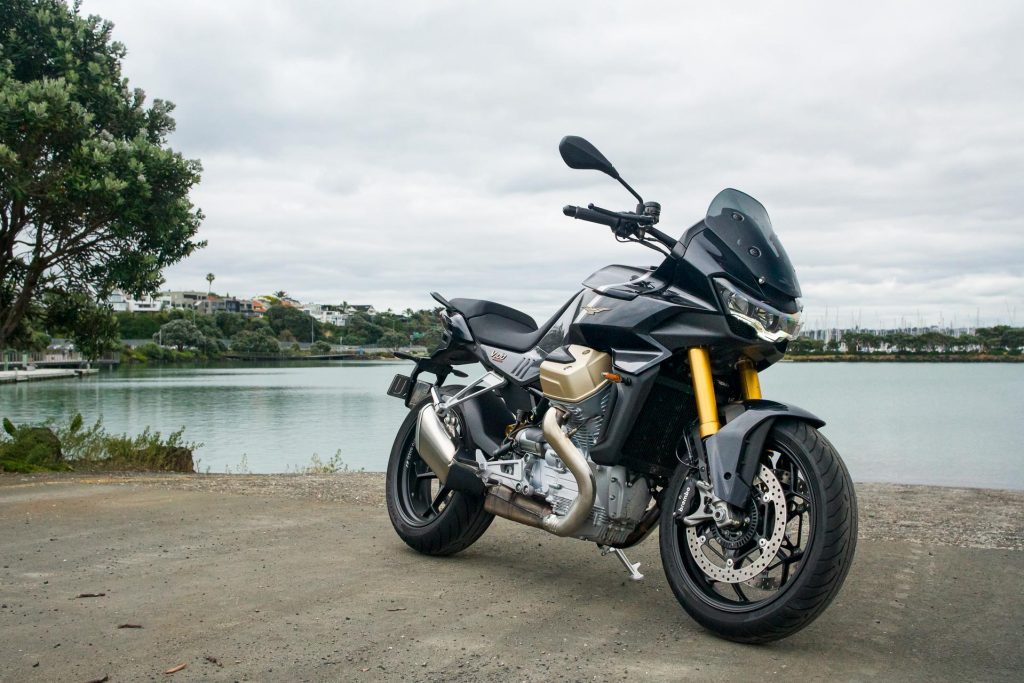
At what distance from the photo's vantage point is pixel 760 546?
11.8 feet

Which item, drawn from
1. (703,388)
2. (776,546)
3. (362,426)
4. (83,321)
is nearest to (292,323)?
(362,426)

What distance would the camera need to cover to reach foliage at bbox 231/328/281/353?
104375mm

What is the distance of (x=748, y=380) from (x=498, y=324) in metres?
1.82

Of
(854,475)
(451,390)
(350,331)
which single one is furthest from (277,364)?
(451,390)

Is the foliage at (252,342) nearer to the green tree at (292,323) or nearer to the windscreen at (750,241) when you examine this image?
the green tree at (292,323)

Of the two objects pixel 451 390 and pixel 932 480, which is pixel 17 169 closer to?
pixel 451 390

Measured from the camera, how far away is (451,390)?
568cm

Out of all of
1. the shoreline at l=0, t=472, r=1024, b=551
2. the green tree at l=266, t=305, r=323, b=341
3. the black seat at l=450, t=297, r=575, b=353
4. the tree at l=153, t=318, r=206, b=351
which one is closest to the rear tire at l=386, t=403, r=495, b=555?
the black seat at l=450, t=297, r=575, b=353

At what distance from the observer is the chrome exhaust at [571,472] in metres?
4.21

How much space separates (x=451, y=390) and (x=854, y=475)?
13.8 meters

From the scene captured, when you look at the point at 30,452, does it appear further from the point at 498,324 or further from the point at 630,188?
the point at 630,188

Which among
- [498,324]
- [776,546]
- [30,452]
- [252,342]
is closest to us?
[776,546]

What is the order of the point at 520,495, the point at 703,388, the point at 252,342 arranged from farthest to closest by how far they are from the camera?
the point at 252,342 < the point at 520,495 < the point at 703,388

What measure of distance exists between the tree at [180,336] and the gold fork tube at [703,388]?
335ft
